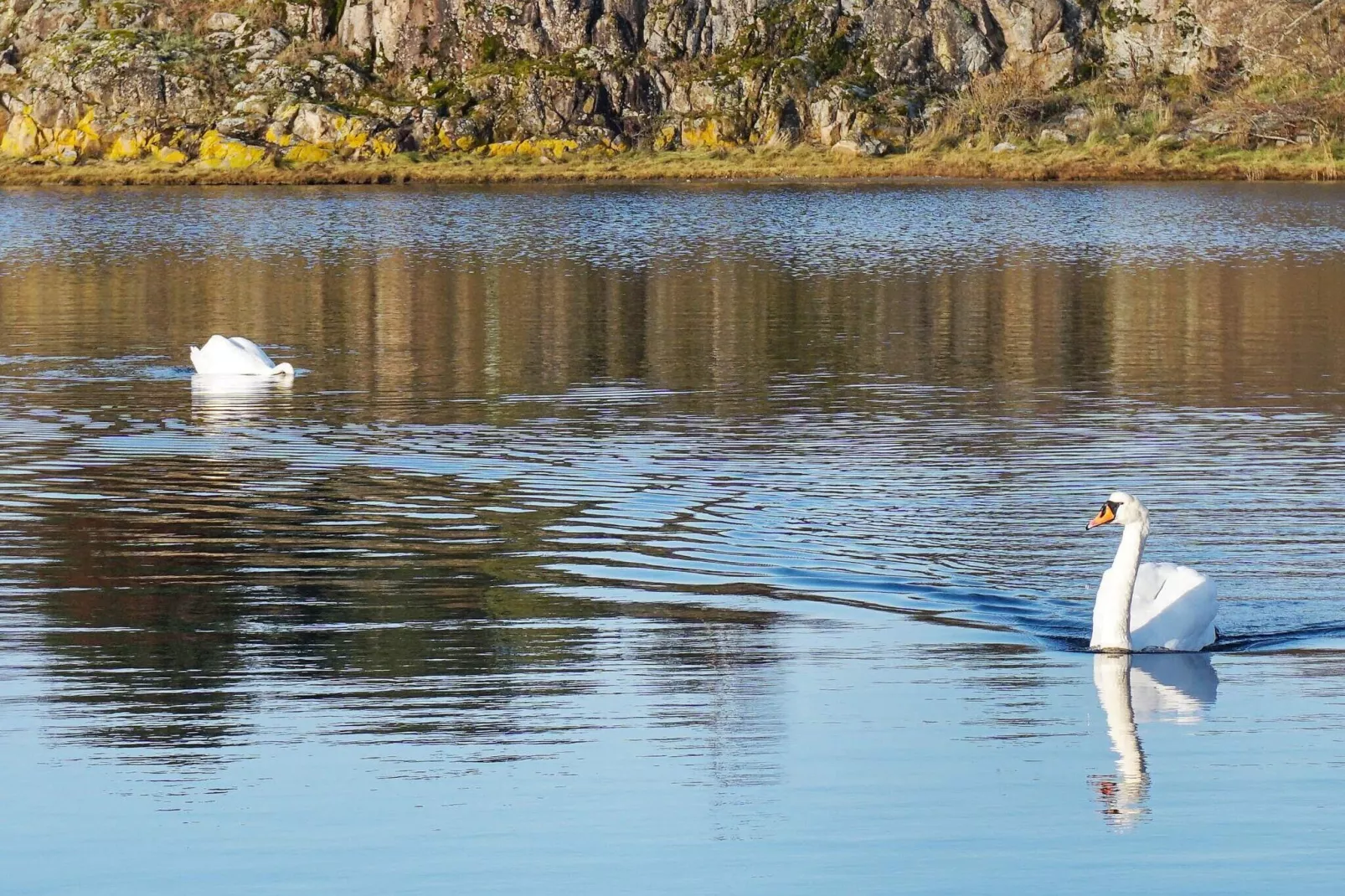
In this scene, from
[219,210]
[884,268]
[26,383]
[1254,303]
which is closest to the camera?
[26,383]

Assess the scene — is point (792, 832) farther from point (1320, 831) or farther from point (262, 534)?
point (262, 534)

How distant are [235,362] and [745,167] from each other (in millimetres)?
62343

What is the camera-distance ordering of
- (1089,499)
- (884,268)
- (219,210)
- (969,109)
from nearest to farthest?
1. (1089,499)
2. (884,268)
3. (219,210)
4. (969,109)

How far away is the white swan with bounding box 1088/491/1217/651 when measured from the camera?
37.9ft

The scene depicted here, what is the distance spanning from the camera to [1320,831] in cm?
843

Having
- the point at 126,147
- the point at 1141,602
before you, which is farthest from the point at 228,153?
the point at 1141,602

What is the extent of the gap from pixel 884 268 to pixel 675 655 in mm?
32071

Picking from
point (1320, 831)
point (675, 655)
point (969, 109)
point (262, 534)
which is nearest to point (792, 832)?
point (1320, 831)

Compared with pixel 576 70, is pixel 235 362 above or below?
below

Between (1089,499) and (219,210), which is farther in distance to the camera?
(219,210)

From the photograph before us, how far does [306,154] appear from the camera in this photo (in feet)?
304

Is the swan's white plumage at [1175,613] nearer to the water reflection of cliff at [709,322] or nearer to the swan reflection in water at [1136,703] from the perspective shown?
the swan reflection in water at [1136,703]

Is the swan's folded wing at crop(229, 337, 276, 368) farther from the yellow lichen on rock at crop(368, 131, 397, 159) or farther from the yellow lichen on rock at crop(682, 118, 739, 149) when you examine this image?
the yellow lichen on rock at crop(682, 118, 739, 149)

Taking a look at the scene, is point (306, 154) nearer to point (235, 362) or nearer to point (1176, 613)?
point (235, 362)
